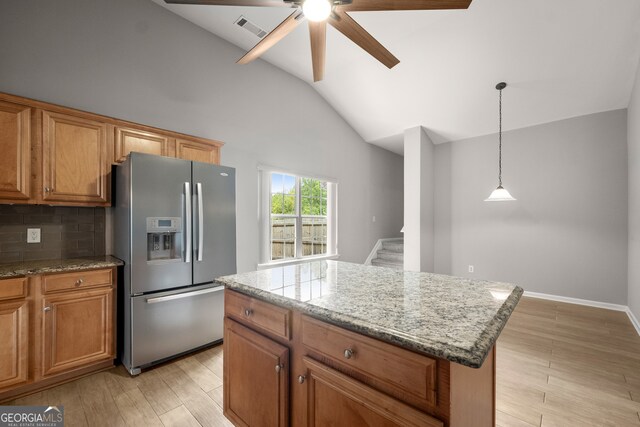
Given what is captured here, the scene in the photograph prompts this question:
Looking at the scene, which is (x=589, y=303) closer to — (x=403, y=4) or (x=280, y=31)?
(x=403, y=4)

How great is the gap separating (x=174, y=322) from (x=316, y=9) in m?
2.62

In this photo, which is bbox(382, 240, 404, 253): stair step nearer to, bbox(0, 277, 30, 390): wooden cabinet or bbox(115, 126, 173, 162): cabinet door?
bbox(115, 126, 173, 162): cabinet door

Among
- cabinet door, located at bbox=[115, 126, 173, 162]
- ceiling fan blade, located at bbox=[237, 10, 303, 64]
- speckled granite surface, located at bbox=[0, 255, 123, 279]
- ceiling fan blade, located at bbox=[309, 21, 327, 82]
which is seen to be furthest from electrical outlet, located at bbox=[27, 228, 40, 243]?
ceiling fan blade, located at bbox=[309, 21, 327, 82]

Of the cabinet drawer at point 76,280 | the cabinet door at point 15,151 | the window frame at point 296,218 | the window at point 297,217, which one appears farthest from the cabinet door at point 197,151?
the cabinet drawer at point 76,280

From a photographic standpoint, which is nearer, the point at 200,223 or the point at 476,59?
the point at 200,223

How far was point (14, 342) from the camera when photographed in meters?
1.88

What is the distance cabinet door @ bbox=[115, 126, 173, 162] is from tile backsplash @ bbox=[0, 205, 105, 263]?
0.62 meters

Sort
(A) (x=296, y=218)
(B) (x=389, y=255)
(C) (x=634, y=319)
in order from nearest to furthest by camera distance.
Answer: (C) (x=634, y=319)
(A) (x=296, y=218)
(B) (x=389, y=255)

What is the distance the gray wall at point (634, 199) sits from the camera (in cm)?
314

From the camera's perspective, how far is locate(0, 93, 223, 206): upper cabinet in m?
2.06

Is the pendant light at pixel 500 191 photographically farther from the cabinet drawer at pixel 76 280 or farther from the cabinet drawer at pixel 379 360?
the cabinet drawer at pixel 76 280

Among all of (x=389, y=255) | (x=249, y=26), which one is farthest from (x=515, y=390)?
(x=249, y=26)

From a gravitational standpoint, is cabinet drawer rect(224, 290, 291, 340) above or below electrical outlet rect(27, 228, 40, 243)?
below

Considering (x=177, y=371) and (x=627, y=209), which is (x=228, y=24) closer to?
(x=177, y=371)
